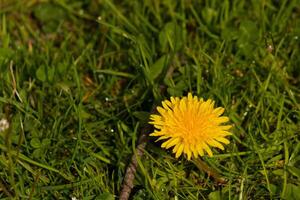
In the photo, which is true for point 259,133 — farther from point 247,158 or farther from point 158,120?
point 158,120

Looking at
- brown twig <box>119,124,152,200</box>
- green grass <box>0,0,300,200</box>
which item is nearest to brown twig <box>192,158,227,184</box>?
green grass <box>0,0,300,200</box>

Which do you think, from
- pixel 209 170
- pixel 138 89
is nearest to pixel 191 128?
pixel 209 170

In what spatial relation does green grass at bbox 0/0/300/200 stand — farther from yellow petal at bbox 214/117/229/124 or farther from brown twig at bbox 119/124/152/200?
yellow petal at bbox 214/117/229/124

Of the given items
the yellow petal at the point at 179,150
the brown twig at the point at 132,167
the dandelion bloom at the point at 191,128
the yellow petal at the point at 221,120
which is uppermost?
the yellow petal at the point at 221,120

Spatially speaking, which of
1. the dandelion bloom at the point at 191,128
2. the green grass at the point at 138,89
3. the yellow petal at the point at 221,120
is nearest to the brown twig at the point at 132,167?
the green grass at the point at 138,89

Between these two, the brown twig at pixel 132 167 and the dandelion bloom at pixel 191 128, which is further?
the brown twig at pixel 132 167

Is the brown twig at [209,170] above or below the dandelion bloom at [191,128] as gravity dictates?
below

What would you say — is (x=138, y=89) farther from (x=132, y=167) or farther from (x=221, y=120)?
(x=221, y=120)

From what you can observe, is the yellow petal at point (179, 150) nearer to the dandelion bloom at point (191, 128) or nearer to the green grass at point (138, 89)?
the dandelion bloom at point (191, 128)
